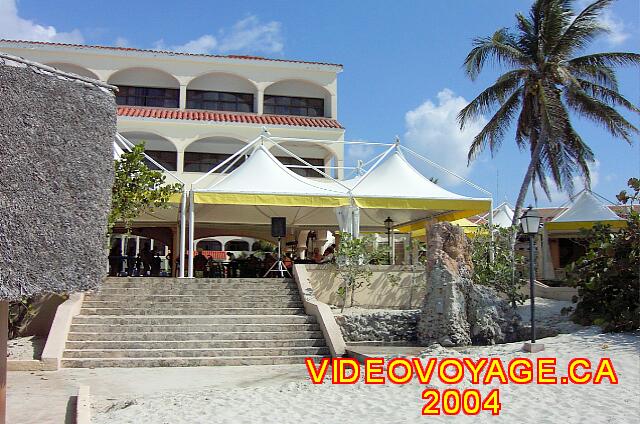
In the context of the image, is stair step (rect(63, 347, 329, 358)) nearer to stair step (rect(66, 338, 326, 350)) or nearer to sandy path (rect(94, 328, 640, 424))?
stair step (rect(66, 338, 326, 350))

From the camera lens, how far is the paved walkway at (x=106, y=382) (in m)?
7.10

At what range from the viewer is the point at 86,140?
13.5 ft

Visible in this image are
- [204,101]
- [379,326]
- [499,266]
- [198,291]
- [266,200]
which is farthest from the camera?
[204,101]

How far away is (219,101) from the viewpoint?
25.7m

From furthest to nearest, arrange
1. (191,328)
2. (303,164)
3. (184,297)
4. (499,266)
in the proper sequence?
(303,164) → (499,266) → (184,297) → (191,328)

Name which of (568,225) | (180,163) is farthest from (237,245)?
(568,225)

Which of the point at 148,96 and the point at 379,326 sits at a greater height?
the point at 148,96

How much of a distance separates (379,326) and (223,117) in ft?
45.8

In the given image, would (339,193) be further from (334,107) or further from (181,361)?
(334,107)

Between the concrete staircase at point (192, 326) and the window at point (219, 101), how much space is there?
1318 cm

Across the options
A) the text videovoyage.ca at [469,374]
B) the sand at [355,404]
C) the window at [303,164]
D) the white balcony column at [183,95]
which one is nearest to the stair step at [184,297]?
the text videovoyage.ca at [469,374]

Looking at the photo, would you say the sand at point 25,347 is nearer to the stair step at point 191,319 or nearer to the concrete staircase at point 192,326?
the concrete staircase at point 192,326

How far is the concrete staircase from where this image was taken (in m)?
10.6

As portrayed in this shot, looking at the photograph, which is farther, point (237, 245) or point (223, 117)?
point (237, 245)
